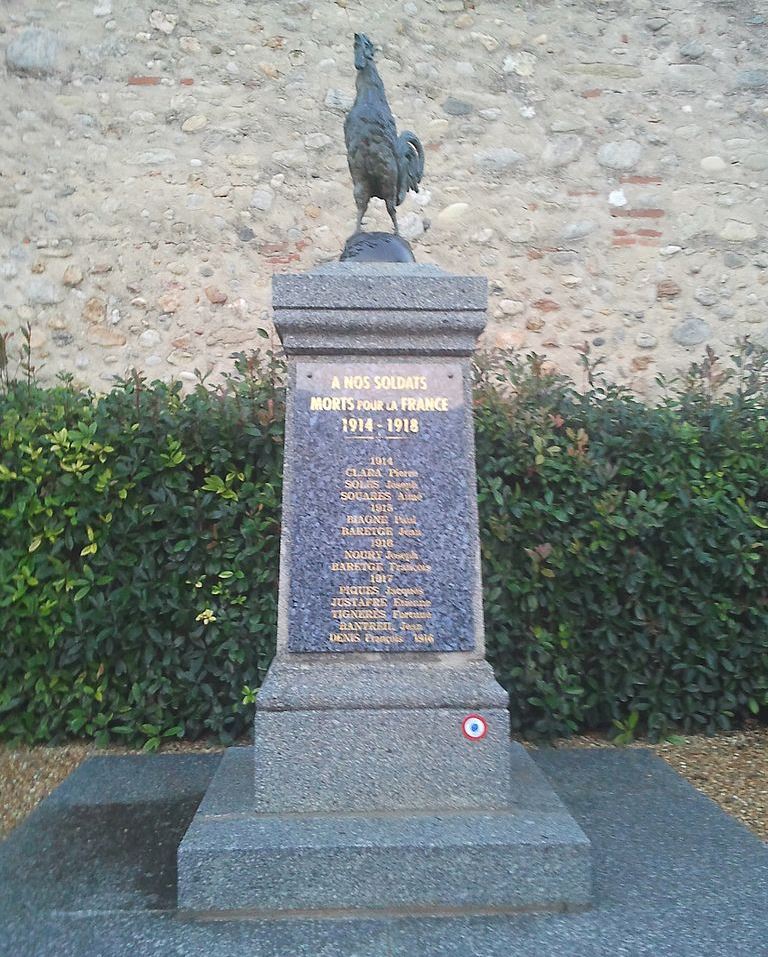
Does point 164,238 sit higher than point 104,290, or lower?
higher

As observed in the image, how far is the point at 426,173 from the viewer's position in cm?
646

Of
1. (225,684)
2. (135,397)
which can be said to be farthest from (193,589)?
(135,397)

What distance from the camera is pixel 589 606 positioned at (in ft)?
13.1

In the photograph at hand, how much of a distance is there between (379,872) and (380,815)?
0.69 ft

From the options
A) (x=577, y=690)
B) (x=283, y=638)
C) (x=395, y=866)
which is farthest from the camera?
(x=577, y=690)

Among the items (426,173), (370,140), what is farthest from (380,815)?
(426,173)

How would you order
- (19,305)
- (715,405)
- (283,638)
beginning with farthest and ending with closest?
1. (19,305)
2. (715,405)
3. (283,638)

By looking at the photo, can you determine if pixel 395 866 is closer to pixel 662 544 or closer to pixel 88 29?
pixel 662 544

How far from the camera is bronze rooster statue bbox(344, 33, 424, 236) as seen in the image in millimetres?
2990

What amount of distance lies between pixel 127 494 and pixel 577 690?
2.41 metres

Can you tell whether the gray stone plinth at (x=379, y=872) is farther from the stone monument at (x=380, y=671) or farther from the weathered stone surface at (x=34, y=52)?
the weathered stone surface at (x=34, y=52)

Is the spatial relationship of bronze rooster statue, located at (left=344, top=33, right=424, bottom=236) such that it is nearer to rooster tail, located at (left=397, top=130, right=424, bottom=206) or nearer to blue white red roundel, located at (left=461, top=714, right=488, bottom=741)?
rooster tail, located at (left=397, top=130, right=424, bottom=206)

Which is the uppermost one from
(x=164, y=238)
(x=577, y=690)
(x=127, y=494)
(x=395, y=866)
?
→ (x=164, y=238)

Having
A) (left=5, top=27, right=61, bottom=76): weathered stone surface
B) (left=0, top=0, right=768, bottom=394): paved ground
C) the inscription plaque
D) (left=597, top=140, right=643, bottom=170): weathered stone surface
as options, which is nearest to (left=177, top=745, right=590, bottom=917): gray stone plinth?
the inscription plaque
